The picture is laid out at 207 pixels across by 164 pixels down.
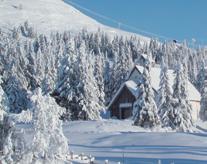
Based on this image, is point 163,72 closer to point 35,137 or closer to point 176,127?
point 176,127

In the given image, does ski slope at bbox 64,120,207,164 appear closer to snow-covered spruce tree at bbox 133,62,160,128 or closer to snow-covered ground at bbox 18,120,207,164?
snow-covered ground at bbox 18,120,207,164

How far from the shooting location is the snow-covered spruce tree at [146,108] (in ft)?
180

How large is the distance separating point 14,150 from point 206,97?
215 ft

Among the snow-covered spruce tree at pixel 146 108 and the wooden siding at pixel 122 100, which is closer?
the snow-covered spruce tree at pixel 146 108

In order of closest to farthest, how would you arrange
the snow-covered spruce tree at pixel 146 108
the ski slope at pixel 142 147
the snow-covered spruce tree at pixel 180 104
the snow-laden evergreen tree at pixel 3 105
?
the snow-laden evergreen tree at pixel 3 105
the ski slope at pixel 142 147
the snow-covered spruce tree at pixel 146 108
the snow-covered spruce tree at pixel 180 104

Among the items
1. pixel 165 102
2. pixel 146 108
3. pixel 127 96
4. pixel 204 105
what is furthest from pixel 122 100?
pixel 146 108

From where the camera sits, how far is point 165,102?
64.3 m

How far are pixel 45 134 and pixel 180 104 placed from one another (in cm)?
4965

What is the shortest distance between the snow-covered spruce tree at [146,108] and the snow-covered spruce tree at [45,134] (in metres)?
39.2

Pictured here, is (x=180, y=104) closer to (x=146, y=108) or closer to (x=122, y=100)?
(x=146, y=108)

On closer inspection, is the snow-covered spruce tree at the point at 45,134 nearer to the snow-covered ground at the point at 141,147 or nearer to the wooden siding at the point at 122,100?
the snow-covered ground at the point at 141,147

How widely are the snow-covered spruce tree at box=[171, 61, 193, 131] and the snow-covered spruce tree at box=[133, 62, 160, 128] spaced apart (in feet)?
22.4

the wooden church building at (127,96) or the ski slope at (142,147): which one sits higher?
the wooden church building at (127,96)

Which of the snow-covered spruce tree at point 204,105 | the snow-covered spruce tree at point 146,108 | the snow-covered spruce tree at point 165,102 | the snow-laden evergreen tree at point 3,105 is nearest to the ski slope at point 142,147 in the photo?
the snow-laden evergreen tree at point 3,105
